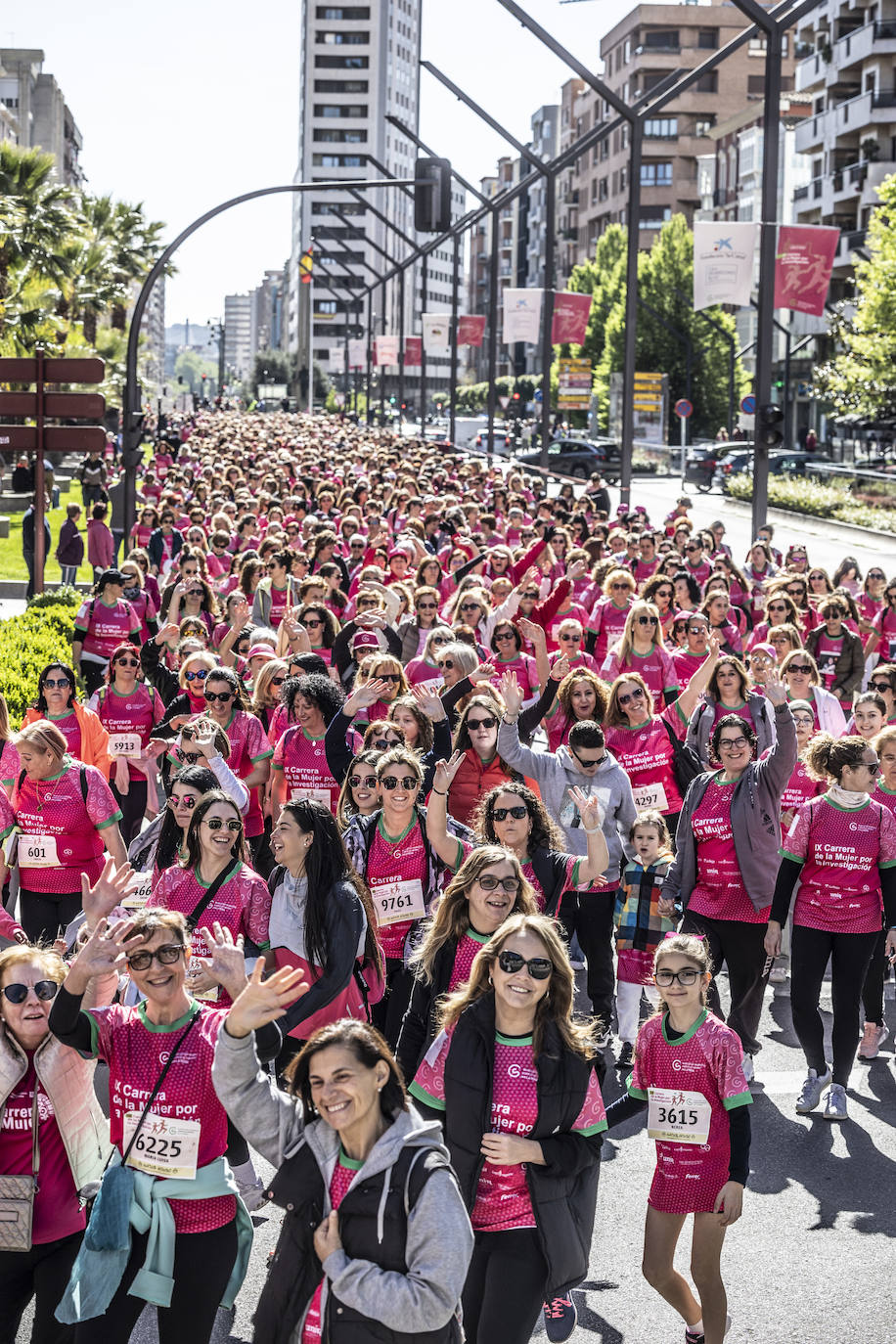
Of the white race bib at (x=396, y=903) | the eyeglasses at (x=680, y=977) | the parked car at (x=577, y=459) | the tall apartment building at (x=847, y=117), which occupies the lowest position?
the white race bib at (x=396, y=903)

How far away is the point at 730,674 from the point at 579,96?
136998 millimetres

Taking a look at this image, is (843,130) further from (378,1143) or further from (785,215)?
(378,1143)

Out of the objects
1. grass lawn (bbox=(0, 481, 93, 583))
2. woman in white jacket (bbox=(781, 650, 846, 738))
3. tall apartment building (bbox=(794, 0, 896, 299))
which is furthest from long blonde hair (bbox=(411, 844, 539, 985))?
tall apartment building (bbox=(794, 0, 896, 299))

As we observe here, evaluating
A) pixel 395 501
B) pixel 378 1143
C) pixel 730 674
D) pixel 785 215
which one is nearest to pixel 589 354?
pixel 785 215

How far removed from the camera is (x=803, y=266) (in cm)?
2258

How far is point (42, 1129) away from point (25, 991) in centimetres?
38

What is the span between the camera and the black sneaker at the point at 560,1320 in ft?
17.3

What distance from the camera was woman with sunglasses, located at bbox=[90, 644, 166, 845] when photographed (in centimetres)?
1052

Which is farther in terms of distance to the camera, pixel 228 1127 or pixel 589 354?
pixel 589 354

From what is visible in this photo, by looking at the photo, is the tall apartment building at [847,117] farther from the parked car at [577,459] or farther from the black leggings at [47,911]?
the black leggings at [47,911]

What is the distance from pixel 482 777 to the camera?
29.2 feet

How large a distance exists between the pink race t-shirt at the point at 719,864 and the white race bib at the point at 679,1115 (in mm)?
2531

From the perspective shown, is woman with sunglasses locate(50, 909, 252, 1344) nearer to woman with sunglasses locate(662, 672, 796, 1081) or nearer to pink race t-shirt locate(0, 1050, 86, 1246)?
pink race t-shirt locate(0, 1050, 86, 1246)

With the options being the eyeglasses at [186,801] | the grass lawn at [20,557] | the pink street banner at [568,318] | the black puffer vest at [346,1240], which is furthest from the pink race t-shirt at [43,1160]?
the pink street banner at [568,318]
